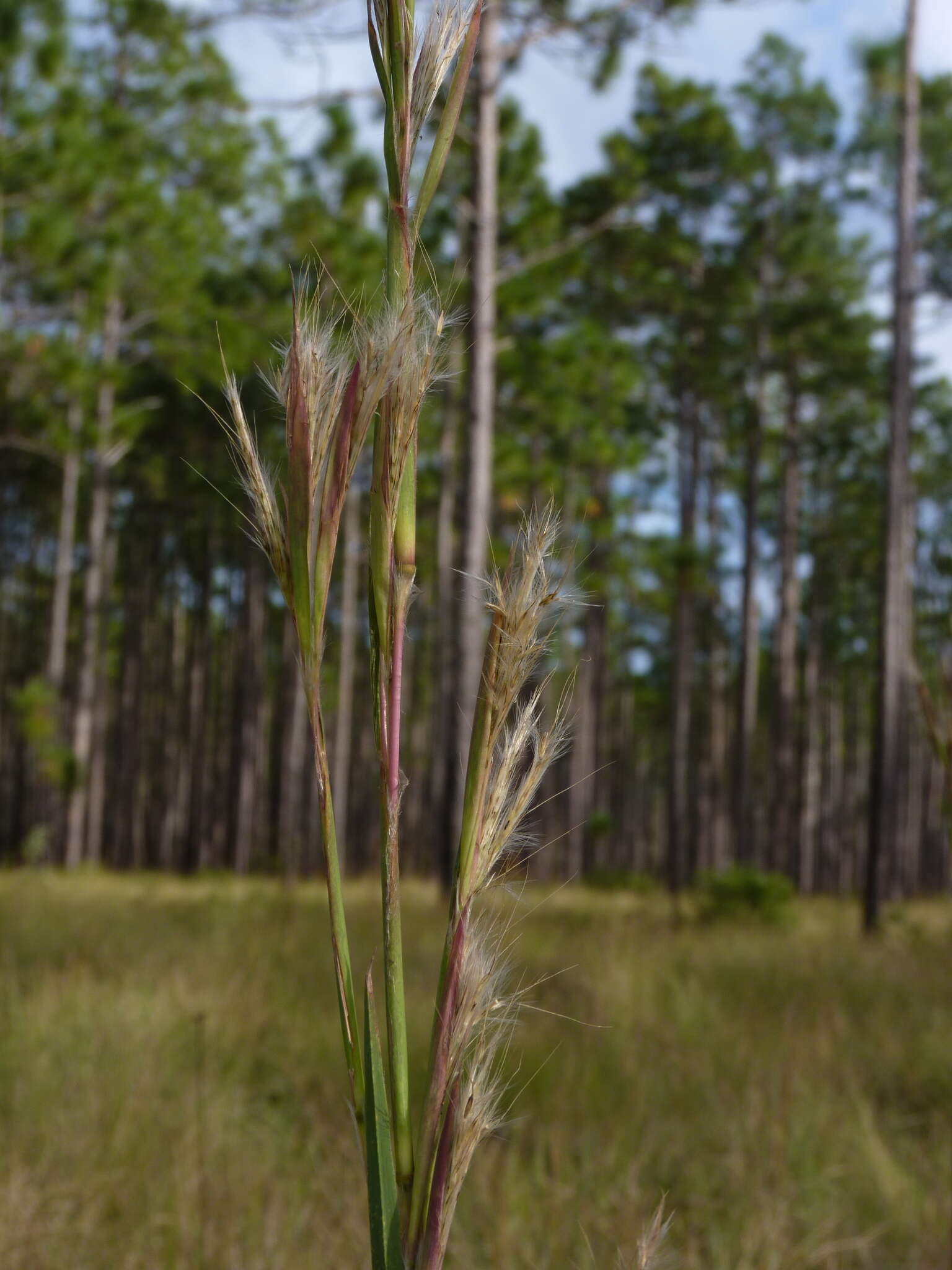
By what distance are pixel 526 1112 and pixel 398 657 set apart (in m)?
2.72

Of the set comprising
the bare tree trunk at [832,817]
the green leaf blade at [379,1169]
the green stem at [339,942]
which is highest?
the green stem at [339,942]

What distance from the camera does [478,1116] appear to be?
589 mm

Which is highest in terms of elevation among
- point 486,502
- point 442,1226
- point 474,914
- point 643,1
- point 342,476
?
point 643,1

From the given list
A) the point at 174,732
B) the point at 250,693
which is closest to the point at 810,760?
A: the point at 250,693

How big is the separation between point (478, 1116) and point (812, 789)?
24139 millimetres

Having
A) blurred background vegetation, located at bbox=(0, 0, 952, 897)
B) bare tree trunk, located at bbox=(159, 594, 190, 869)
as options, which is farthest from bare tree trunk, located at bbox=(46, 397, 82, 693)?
bare tree trunk, located at bbox=(159, 594, 190, 869)

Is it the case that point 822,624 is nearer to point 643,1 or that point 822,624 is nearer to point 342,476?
point 643,1

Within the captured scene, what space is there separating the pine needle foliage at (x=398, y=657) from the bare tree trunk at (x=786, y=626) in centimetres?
1820

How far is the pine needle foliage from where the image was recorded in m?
0.58

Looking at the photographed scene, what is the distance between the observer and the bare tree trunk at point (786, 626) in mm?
18156

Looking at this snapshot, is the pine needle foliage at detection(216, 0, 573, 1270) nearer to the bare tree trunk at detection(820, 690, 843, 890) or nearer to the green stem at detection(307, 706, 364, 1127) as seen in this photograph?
the green stem at detection(307, 706, 364, 1127)

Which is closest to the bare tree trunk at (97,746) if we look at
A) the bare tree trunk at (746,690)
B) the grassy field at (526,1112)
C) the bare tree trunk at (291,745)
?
the bare tree trunk at (291,745)

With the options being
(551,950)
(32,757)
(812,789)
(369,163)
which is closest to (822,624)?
(812,789)

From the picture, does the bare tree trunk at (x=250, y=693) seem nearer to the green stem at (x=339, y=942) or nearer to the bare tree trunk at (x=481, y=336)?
the bare tree trunk at (x=481, y=336)
